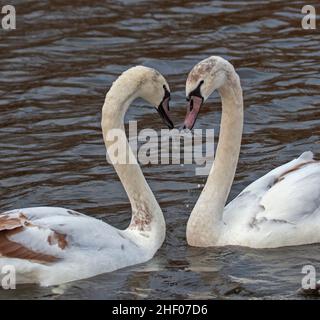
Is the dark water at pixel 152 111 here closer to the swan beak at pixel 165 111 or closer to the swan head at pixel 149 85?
the swan beak at pixel 165 111

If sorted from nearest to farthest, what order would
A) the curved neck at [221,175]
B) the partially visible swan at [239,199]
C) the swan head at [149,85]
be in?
the swan head at [149,85] < the partially visible swan at [239,199] < the curved neck at [221,175]

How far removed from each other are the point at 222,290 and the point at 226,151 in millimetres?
1595

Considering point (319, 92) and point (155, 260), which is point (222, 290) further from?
point (319, 92)

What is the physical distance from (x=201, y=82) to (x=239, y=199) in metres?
1.19

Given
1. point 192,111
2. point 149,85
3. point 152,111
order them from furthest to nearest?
point 152,111 < point 149,85 < point 192,111

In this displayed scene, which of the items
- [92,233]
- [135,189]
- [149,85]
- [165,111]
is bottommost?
[92,233]

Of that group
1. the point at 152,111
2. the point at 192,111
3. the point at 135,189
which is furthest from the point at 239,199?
the point at 152,111

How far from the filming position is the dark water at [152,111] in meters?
10.2

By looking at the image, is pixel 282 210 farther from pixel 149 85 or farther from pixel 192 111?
pixel 149 85

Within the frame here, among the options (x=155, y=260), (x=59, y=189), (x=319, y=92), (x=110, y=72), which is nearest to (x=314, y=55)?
(x=319, y=92)

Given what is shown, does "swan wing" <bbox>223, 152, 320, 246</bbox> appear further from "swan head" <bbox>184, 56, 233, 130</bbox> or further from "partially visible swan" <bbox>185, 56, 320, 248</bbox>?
"swan head" <bbox>184, 56, 233, 130</bbox>

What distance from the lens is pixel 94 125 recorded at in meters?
14.0

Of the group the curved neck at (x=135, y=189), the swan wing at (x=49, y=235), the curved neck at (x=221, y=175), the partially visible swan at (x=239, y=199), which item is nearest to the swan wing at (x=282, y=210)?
the partially visible swan at (x=239, y=199)

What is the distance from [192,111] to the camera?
10.3m
